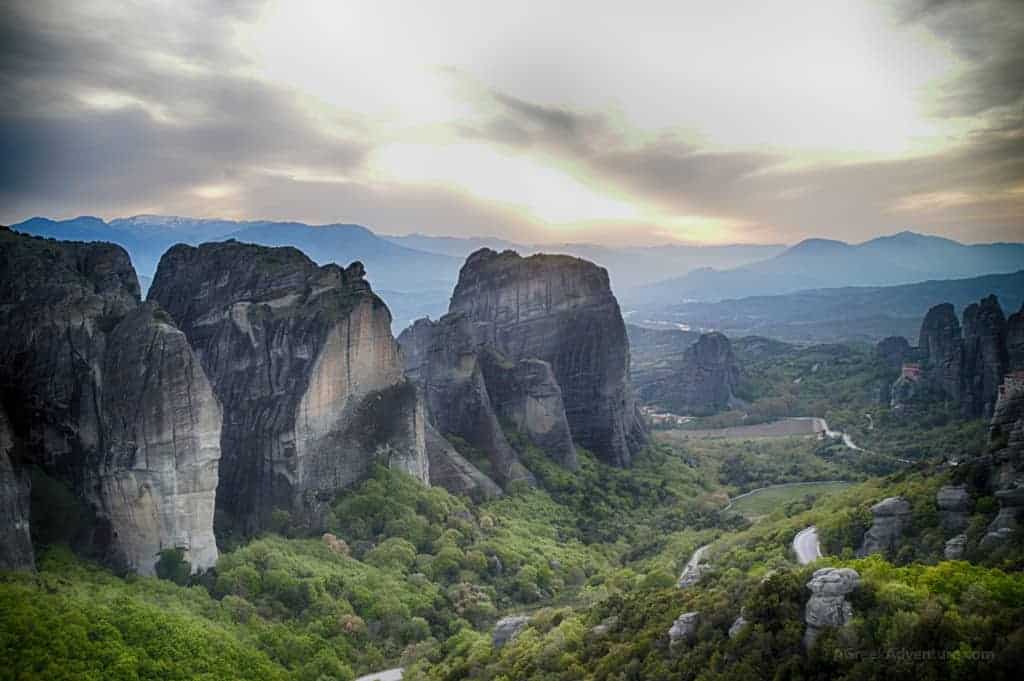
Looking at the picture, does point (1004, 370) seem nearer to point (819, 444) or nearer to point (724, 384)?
point (819, 444)

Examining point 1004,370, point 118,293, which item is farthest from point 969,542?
point 1004,370

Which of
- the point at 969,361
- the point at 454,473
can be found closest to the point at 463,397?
the point at 454,473

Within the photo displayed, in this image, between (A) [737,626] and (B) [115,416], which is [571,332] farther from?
(A) [737,626]

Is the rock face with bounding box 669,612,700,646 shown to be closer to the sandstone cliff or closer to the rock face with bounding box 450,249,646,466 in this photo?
the sandstone cliff

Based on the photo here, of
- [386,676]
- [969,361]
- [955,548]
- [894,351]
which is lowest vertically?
[386,676]

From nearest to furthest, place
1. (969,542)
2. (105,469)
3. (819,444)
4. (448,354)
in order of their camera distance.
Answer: (969,542) → (105,469) → (448,354) → (819,444)

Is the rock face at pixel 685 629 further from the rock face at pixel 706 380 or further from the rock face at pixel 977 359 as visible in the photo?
the rock face at pixel 706 380

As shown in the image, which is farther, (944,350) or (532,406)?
(944,350)
